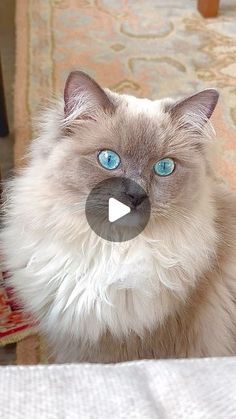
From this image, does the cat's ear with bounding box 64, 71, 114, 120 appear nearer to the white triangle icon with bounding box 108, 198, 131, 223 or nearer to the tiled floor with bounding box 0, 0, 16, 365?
the white triangle icon with bounding box 108, 198, 131, 223

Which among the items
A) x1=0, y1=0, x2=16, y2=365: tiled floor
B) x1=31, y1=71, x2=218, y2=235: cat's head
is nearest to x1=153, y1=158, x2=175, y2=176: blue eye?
x1=31, y1=71, x2=218, y2=235: cat's head

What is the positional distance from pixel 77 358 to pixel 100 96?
1.66ft

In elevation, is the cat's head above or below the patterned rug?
above

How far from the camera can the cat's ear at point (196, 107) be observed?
3.25 ft

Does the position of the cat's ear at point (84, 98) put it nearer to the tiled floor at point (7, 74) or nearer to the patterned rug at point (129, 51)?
the tiled floor at point (7, 74)

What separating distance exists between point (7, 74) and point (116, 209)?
4.56 feet

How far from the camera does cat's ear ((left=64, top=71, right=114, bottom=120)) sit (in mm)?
962

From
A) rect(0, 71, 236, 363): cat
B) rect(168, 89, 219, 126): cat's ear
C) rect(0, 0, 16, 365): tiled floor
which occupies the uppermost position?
rect(168, 89, 219, 126): cat's ear

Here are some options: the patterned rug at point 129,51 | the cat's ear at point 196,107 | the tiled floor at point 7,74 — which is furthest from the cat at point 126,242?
the patterned rug at point 129,51

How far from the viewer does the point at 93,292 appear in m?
1.02

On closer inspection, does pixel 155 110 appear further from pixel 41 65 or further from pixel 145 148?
pixel 41 65

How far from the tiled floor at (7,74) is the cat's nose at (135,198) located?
1.92 feet

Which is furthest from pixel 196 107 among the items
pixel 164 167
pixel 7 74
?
pixel 7 74
